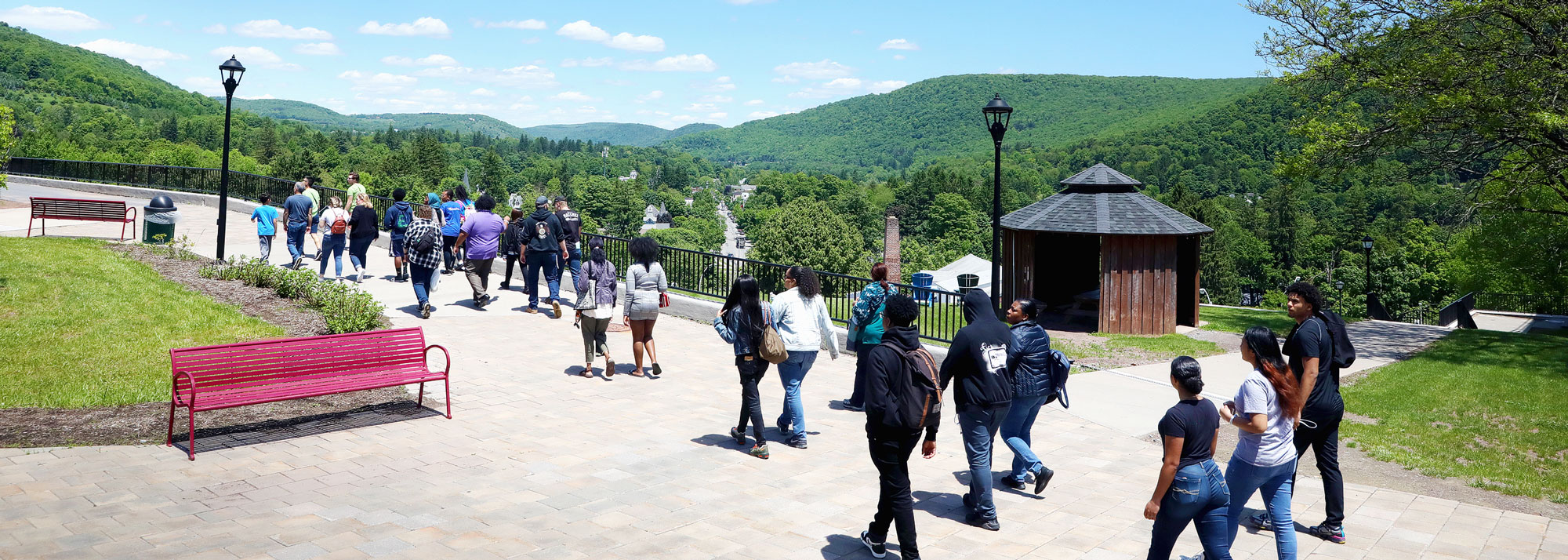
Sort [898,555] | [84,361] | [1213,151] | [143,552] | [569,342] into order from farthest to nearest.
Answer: [1213,151]
[569,342]
[84,361]
[898,555]
[143,552]

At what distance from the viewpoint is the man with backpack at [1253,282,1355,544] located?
6.04m

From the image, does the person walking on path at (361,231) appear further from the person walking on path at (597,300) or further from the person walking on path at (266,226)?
the person walking on path at (597,300)

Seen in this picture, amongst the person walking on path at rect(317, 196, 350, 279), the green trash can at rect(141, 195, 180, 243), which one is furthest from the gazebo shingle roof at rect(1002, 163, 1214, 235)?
the green trash can at rect(141, 195, 180, 243)

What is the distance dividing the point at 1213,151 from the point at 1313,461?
15523 cm

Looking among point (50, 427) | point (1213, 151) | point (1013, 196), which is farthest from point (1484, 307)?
point (1213, 151)

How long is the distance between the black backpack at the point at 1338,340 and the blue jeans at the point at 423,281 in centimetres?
1113

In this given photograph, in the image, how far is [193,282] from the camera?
14586mm

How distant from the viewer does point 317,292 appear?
13570mm

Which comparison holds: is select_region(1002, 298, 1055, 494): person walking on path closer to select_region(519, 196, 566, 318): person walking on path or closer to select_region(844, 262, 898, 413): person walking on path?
select_region(844, 262, 898, 413): person walking on path

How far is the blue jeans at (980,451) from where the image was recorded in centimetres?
620

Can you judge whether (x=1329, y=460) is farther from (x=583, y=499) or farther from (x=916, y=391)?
(x=583, y=499)

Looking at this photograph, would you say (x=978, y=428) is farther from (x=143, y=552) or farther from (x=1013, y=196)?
(x=1013, y=196)

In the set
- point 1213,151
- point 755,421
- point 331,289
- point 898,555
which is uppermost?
point 1213,151

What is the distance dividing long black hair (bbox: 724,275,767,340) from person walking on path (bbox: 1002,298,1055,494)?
1.98 metres
